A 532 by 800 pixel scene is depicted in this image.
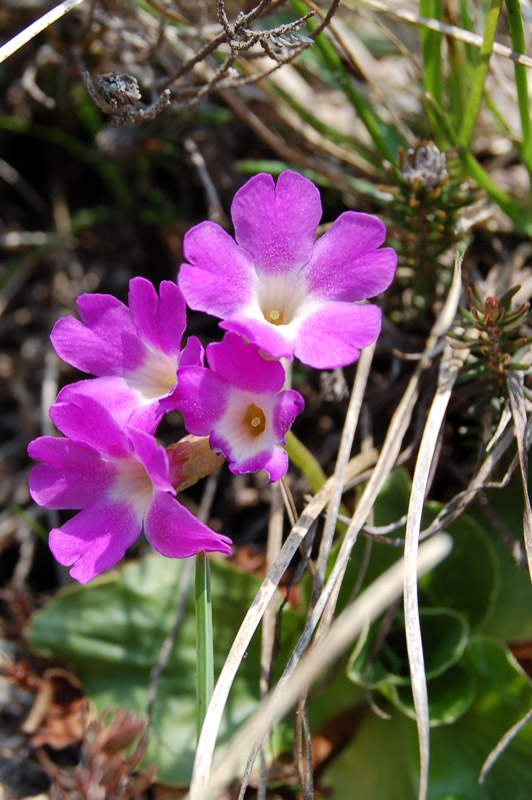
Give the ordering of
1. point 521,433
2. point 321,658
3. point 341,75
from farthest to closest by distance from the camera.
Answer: point 341,75 → point 521,433 → point 321,658

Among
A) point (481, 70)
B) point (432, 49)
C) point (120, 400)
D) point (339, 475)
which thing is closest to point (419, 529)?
point (339, 475)

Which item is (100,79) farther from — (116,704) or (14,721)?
(14,721)

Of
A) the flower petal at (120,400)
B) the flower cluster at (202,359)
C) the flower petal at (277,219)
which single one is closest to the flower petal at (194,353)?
the flower cluster at (202,359)

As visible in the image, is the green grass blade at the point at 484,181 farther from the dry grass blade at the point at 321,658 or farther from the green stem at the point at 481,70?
the dry grass blade at the point at 321,658

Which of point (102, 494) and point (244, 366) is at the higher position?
point (244, 366)

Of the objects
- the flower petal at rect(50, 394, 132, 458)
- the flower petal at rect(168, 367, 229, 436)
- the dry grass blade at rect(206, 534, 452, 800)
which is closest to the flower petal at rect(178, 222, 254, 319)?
the flower petal at rect(168, 367, 229, 436)

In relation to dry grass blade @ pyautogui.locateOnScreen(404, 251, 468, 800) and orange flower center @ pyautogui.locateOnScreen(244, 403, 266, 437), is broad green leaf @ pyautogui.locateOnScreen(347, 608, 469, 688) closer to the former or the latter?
dry grass blade @ pyautogui.locateOnScreen(404, 251, 468, 800)

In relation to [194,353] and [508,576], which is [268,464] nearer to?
[194,353]
